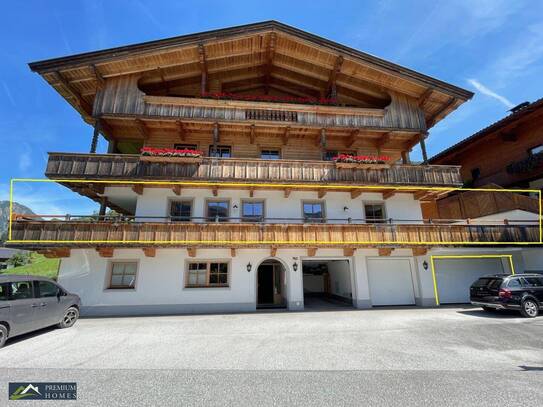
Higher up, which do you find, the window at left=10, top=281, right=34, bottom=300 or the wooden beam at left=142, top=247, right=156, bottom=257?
the wooden beam at left=142, top=247, right=156, bottom=257

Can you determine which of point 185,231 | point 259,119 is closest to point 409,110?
point 259,119

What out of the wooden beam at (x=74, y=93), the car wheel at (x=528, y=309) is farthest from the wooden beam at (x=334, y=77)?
the wooden beam at (x=74, y=93)

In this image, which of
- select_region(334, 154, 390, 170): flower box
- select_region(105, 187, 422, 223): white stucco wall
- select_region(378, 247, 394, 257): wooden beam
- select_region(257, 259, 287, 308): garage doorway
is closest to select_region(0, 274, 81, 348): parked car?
select_region(105, 187, 422, 223): white stucco wall

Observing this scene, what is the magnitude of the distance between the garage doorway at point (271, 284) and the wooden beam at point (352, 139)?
9760mm

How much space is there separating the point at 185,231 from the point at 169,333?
5114 mm

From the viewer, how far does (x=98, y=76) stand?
15.9m

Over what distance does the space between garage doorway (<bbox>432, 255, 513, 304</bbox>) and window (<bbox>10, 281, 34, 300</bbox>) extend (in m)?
20.4

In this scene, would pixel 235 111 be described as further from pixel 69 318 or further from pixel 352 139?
pixel 69 318

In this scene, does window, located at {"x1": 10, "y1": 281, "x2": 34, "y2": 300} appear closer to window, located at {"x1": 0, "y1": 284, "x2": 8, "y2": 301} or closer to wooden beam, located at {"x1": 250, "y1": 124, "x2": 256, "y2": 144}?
window, located at {"x1": 0, "y1": 284, "x2": 8, "y2": 301}

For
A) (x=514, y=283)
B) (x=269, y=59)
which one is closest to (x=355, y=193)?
(x=514, y=283)

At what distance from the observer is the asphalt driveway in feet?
16.1

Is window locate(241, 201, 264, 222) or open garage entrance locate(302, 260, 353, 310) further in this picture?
open garage entrance locate(302, 260, 353, 310)

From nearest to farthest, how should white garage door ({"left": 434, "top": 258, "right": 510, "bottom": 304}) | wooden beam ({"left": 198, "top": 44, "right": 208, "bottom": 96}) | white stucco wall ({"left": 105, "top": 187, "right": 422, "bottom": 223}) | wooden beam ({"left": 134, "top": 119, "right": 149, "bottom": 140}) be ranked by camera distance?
1. white stucco wall ({"left": 105, "top": 187, "right": 422, "bottom": 223})
2. wooden beam ({"left": 134, "top": 119, "right": 149, "bottom": 140})
3. wooden beam ({"left": 198, "top": 44, "right": 208, "bottom": 96})
4. white garage door ({"left": 434, "top": 258, "right": 510, "bottom": 304})

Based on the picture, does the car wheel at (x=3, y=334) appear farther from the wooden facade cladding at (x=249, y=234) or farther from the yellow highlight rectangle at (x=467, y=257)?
the yellow highlight rectangle at (x=467, y=257)
